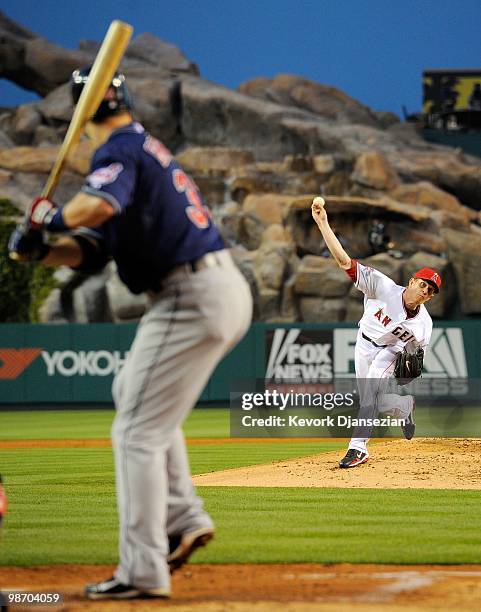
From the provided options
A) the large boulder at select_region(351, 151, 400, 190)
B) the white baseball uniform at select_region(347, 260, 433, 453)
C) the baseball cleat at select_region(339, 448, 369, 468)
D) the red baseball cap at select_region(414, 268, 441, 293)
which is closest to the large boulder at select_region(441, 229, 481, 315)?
the large boulder at select_region(351, 151, 400, 190)

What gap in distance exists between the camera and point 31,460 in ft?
38.6

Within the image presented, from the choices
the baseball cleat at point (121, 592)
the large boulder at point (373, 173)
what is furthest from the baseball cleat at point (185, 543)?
the large boulder at point (373, 173)

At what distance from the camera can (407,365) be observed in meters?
9.97

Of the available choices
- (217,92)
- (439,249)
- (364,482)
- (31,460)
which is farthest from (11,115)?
(364,482)

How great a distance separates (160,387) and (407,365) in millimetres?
6091

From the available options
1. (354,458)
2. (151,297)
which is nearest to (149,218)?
(151,297)

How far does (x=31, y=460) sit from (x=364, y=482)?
453 cm

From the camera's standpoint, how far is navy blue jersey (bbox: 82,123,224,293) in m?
4.12

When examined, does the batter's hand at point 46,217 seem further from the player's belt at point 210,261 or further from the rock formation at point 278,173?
the rock formation at point 278,173

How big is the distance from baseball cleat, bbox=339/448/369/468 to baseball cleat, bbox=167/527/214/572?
4.94 meters

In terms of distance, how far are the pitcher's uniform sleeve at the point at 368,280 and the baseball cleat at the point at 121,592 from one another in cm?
541

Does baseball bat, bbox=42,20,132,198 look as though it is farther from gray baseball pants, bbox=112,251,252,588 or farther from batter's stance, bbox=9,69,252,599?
gray baseball pants, bbox=112,251,252,588

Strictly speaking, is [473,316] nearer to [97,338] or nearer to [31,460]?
[97,338]

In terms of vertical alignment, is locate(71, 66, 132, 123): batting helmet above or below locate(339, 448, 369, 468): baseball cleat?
above
